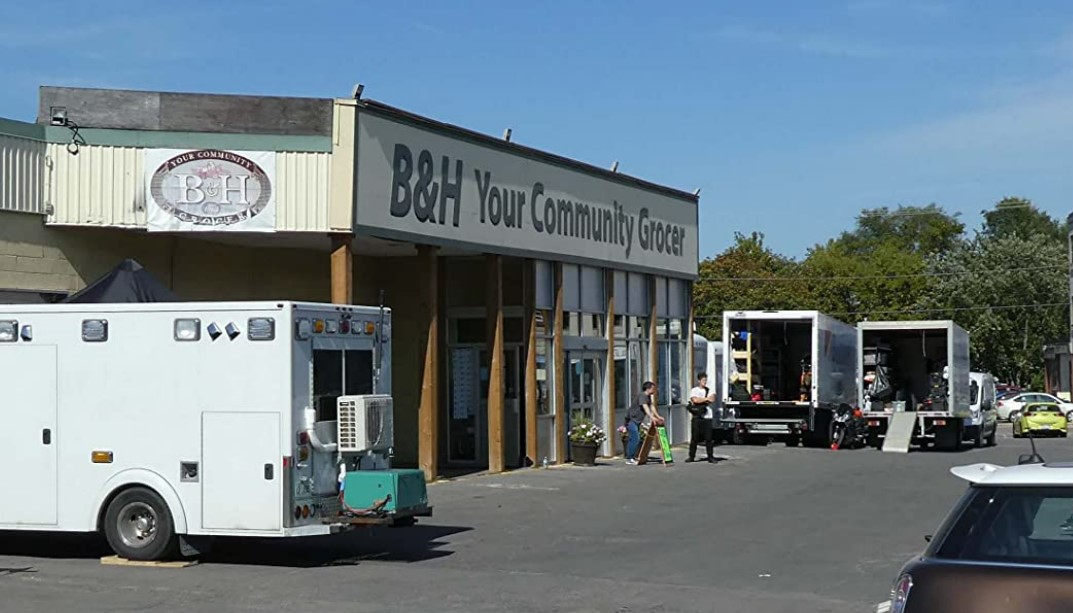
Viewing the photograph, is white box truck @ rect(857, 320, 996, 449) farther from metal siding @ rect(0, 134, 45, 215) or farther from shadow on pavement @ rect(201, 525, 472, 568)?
metal siding @ rect(0, 134, 45, 215)

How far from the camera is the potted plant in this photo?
2861 centimetres

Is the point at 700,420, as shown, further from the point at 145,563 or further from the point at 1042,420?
the point at 1042,420

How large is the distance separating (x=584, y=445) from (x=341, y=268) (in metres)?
8.59

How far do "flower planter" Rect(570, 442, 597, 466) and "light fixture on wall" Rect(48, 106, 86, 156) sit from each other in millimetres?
11786

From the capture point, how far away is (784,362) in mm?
38406

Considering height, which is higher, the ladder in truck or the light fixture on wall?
the light fixture on wall

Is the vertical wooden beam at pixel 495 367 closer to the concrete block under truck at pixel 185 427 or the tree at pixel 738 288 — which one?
the concrete block under truck at pixel 185 427

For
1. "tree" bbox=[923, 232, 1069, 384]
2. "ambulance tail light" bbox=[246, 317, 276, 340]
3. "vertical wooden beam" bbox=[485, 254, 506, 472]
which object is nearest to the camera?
"ambulance tail light" bbox=[246, 317, 276, 340]

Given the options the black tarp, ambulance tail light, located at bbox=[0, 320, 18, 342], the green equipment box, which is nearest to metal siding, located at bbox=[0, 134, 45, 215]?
the black tarp

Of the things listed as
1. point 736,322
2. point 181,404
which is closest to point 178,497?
point 181,404

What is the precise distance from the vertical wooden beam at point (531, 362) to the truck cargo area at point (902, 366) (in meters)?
13.2

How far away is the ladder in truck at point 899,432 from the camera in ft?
117

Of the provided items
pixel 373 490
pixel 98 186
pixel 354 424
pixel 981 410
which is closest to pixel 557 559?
pixel 373 490

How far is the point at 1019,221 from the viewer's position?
121875mm
